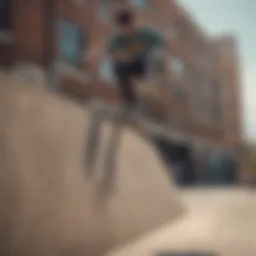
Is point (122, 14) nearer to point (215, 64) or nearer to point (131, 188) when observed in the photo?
point (131, 188)

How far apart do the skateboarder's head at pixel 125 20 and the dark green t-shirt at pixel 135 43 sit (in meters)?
0.04

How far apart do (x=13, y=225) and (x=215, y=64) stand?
293cm

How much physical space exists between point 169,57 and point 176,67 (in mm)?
201

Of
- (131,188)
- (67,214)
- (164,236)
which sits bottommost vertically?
(67,214)

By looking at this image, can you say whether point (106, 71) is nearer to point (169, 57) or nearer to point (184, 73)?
point (169, 57)

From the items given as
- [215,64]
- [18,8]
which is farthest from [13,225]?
[215,64]

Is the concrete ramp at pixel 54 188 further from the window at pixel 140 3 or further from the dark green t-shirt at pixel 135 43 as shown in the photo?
the window at pixel 140 3

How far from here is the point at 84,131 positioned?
4.71 ft

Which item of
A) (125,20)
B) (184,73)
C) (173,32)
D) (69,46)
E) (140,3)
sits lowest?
(69,46)

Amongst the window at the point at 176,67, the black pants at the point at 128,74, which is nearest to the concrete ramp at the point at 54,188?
the black pants at the point at 128,74

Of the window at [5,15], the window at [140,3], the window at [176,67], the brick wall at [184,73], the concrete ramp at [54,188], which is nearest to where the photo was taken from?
the concrete ramp at [54,188]

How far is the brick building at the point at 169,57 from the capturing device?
5.68 feet

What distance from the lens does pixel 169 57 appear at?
10.1 ft

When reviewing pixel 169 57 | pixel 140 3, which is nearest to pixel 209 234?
pixel 140 3
